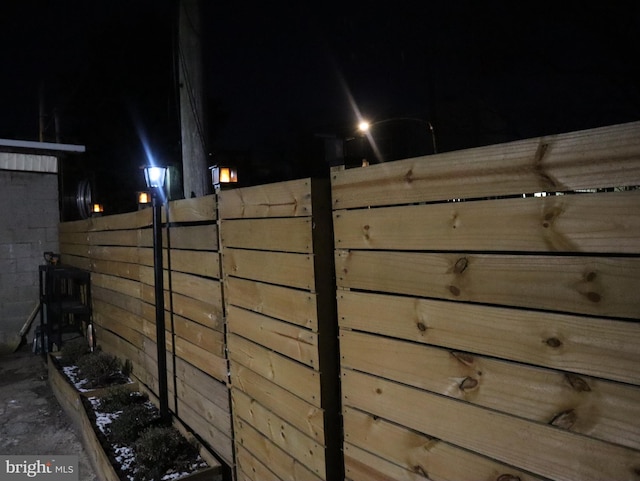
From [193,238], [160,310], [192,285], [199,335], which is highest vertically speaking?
[193,238]

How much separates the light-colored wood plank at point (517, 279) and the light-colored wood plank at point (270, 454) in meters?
1.43

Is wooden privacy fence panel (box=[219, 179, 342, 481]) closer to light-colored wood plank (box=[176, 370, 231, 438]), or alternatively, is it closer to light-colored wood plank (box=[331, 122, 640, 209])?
light-colored wood plank (box=[176, 370, 231, 438])

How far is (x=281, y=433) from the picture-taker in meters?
3.12

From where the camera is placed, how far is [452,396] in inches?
78.9

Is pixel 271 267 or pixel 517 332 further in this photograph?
pixel 271 267

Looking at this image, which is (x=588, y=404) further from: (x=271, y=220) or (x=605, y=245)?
(x=271, y=220)

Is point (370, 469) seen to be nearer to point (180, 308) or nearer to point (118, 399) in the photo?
point (180, 308)

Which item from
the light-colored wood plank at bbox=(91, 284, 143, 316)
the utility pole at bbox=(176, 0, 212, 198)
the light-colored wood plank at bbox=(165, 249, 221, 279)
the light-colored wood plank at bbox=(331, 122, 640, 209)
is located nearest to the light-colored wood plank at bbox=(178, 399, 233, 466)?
the light-colored wood plank at bbox=(165, 249, 221, 279)

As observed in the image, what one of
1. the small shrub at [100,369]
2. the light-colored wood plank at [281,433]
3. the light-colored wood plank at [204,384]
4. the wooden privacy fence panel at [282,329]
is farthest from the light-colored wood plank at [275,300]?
the small shrub at [100,369]

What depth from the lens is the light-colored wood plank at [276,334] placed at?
2805 millimetres

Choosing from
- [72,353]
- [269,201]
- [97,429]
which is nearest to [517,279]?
[269,201]

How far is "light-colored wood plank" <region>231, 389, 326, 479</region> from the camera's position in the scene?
110 inches

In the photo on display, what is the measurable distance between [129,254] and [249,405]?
140 inches

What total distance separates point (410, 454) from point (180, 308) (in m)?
3.15
